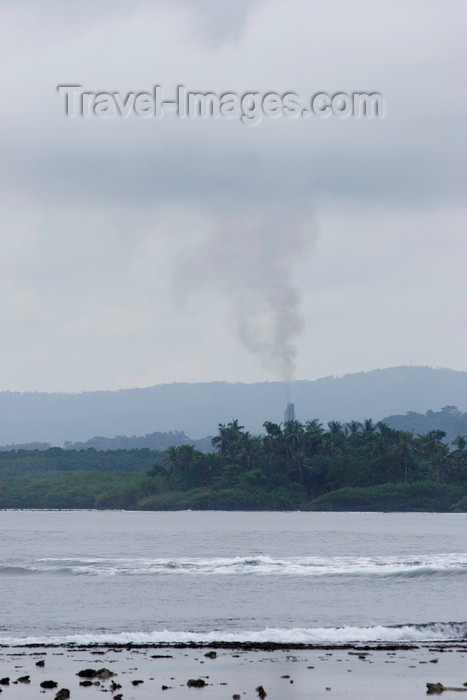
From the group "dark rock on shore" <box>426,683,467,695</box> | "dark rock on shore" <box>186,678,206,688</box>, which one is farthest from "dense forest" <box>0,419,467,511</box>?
"dark rock on shore" <box>186,678,206,688</box>

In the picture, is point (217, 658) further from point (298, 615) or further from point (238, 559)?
point (238, 559)

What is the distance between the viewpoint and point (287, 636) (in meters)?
37.5

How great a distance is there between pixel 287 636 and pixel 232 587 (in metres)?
20.0

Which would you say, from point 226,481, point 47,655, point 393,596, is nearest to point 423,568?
point 393,596

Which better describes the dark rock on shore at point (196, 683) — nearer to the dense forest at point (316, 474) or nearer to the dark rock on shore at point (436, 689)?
the dark rock on shore at point (436, 689)

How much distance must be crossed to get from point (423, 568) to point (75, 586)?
890 inches

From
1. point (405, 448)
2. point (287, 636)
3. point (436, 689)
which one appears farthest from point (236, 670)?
point (405, 448)

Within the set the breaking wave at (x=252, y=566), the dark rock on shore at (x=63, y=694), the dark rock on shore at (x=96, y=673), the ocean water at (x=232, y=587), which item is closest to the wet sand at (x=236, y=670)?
the dark rock on shore at (x=96, y=673)

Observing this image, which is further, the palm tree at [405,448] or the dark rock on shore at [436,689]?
the palm tree at [405,448]

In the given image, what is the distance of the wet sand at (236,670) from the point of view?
82.8 feet

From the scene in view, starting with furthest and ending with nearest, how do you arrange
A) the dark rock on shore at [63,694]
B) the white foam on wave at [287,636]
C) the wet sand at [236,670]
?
1. the white foam on wave at [287,636]
2. the wet sand at [236,670]
3. the dark rock on shore at [63,694]

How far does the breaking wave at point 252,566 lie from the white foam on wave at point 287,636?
80.6ft

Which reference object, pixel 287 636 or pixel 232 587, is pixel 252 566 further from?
pixel 287 636

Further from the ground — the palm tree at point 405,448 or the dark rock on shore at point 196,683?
the palm tree at point 405,448
